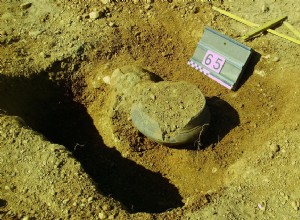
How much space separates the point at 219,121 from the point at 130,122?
3.25ft

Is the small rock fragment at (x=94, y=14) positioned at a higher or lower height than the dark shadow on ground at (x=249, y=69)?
lower

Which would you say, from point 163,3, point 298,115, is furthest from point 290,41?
point 163,3

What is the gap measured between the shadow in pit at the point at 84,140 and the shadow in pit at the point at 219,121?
2.22 feet

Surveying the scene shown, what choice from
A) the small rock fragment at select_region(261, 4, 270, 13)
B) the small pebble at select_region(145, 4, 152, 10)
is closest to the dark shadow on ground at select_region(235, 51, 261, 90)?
the small rock fragment at select_region(261, 4, 270, 13)

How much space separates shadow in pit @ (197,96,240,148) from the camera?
14.8 feet

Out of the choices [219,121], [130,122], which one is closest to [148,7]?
[130,122]

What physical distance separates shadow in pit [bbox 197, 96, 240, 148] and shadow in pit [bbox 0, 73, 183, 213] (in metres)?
0.68

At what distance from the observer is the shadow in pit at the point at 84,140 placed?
4188 mm

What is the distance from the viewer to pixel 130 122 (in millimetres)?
4504

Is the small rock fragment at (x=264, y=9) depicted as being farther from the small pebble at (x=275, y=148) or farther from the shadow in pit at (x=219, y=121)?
the small pebble at (x=275, y=148)

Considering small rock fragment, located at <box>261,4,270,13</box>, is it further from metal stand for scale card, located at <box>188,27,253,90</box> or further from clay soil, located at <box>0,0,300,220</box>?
metal stand for scale card, located at <box>188,27,253,90</box>

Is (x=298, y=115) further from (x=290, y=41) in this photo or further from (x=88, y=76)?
(x=88, y=76)

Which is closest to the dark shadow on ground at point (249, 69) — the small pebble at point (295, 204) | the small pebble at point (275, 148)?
the small pebble at point (275, 148)

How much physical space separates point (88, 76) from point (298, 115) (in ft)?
7.84
